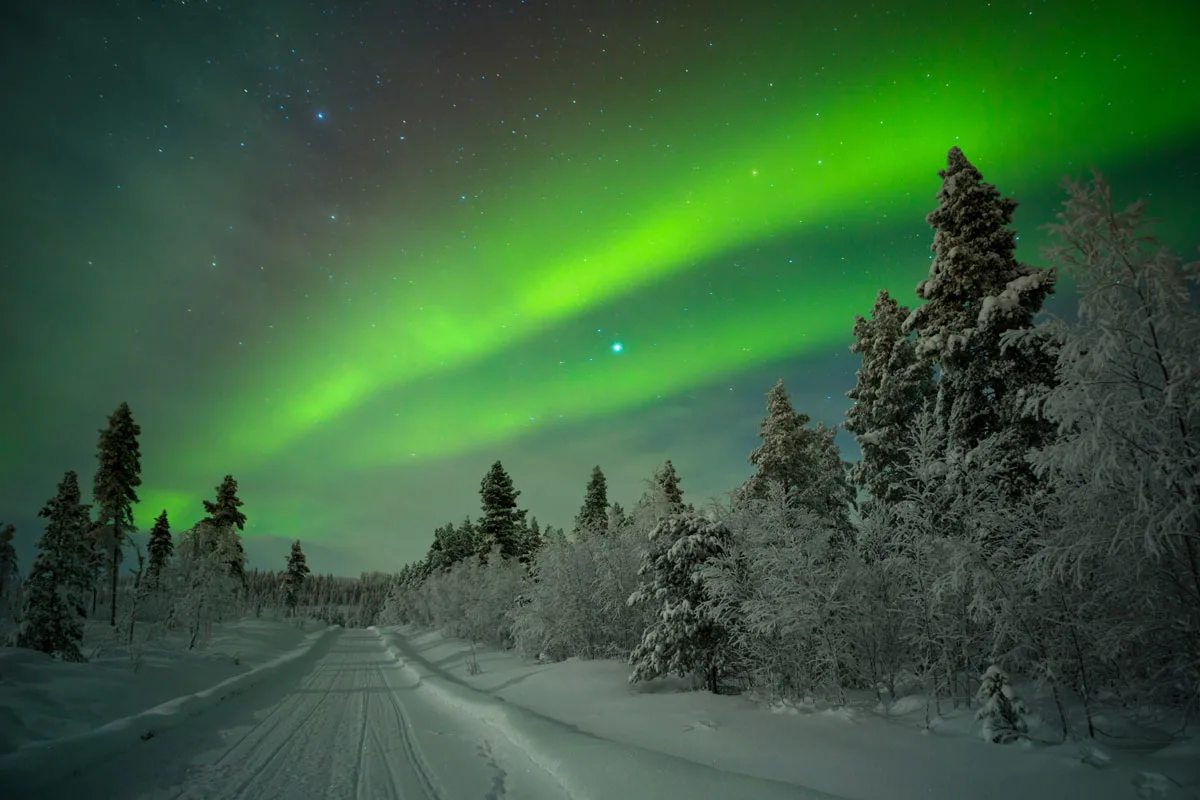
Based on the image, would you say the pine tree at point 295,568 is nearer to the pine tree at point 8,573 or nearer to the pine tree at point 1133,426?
the pine tree at point 8,573

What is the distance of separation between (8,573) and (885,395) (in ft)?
151

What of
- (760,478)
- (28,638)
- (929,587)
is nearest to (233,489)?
(28,638)

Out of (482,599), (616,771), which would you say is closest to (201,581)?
(482,599)

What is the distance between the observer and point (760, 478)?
28.8 metres

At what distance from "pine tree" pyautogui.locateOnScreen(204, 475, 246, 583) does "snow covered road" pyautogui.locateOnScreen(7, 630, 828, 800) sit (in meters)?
46.1

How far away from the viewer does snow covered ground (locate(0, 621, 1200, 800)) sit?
722 cm

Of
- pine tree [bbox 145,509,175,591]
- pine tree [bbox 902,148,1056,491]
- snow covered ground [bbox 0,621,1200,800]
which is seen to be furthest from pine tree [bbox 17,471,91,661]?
pine tree [bbox 145,509,175,591]

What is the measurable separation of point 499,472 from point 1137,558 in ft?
148

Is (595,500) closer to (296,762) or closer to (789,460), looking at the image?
(789,460)

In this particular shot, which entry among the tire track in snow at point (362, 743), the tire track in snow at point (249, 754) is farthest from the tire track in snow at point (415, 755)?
the tire track in snow at point (249, 754)

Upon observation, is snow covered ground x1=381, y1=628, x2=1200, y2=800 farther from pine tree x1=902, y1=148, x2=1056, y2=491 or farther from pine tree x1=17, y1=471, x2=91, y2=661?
pine tree x1=17, y1=471, x2=91, y2=661

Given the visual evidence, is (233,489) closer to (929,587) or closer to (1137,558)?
(929,587)

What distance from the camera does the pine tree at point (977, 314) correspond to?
1421cm

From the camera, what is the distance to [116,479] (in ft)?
121
